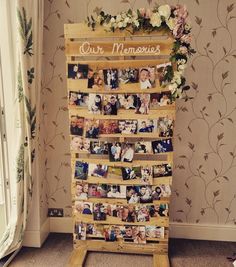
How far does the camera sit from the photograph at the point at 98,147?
2125mm

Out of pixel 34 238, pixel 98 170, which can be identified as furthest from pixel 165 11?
pixel 34 238

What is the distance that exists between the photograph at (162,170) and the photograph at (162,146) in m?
0.10

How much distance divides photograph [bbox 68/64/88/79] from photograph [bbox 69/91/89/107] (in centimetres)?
12

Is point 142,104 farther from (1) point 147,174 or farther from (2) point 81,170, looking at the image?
(2) point 81,170

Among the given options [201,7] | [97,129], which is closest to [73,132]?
[97,129]

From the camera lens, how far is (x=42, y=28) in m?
2.19

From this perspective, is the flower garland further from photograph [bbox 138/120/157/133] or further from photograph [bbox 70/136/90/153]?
photograph [bbox 70/136/90/153]

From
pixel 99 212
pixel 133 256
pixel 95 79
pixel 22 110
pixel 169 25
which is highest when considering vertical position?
pixel 169 25

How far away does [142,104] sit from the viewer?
6.65ft

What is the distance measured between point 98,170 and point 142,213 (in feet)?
1.48

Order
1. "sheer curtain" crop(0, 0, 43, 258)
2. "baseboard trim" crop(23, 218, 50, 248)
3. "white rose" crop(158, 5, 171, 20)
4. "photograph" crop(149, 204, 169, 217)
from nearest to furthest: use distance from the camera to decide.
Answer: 1. "white rose" crop(158, 5, 171, 20)
2. "sheer curtain" crop(0, 0, 43, 258)
3. "photograph" crop(149, 204, 169, 217)
4. "baseboard trim" crop(23, 218, 50, 248)

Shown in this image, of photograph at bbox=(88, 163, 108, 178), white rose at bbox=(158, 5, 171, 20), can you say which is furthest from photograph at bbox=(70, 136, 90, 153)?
white rose at bbox=(158, 5, 171, 20)

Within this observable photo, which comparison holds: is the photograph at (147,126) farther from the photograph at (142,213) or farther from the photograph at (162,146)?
the photograph at (142,213)

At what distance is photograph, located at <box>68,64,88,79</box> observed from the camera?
2.03 m
